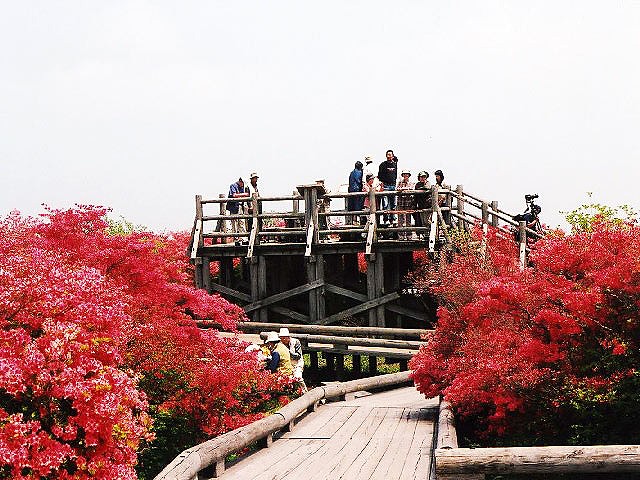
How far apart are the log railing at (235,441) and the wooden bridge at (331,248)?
745 centimetres

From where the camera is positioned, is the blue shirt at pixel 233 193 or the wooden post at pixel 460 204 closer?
the wooden post at pixel 460 204

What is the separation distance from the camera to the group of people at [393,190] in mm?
22594

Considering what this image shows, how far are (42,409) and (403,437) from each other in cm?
502

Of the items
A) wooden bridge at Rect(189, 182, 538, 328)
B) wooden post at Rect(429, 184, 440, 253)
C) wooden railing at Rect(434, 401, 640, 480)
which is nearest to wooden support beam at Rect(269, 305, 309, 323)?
wooden bridge at Rect(189, 182, 538, 328)

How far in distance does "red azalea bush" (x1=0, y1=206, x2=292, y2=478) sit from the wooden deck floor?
3.91ft

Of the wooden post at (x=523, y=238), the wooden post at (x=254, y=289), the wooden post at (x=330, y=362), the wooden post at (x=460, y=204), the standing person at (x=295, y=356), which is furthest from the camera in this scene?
the wooden post at (x=254, y=289)

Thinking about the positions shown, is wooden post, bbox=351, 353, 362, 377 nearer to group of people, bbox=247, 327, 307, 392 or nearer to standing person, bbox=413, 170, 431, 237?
standing person, bbox=413, 170, 431, 237

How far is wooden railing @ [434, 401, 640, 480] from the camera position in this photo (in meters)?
7.94

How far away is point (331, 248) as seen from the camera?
78.2ft

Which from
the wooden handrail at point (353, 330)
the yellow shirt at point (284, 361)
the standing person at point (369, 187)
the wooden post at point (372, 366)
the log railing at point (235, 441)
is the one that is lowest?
the log railing at point (235, 441)

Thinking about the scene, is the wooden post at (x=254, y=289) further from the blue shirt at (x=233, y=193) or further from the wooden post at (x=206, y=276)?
the blue shirt at (x=233, y=193)

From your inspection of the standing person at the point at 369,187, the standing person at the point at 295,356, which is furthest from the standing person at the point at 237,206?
the standing person at the point at 295,356

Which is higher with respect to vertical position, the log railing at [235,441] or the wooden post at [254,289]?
the wooden post at [254,289]

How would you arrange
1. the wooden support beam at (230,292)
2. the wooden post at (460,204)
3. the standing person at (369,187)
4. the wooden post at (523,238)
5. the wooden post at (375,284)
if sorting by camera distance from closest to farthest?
the wooden post at (523,238) → the standing person at (369,187) → the wooden post at (375,284) → the wooden post at (460,204) → the wooden support beam at (230,292)
